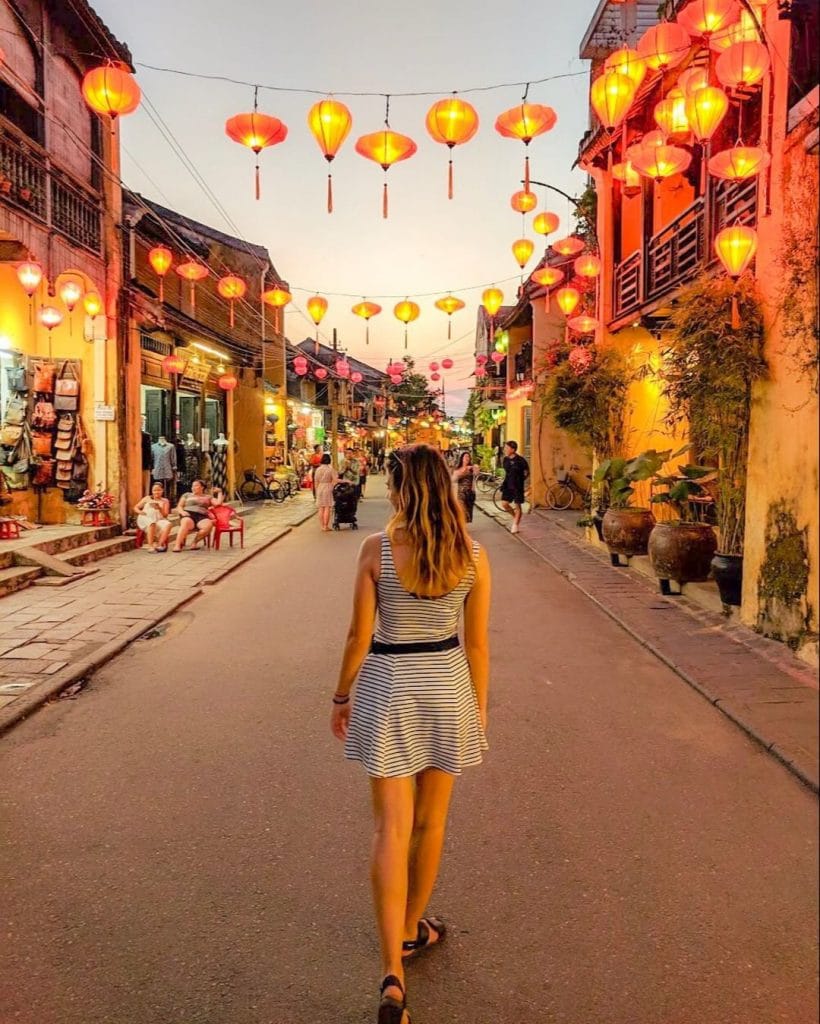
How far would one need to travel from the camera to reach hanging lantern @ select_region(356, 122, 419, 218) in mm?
9758

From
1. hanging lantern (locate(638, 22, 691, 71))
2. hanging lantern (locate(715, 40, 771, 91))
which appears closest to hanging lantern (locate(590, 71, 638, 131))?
hanging lantern (locate(638, 22, 691, 71))

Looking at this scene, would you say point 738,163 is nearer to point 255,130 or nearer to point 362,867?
point 255,130

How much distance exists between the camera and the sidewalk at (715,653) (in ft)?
16.6

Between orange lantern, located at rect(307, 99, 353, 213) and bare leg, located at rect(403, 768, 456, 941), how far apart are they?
Result: 8002 mm

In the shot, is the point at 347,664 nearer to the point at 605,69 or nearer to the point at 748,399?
the point at 748,399

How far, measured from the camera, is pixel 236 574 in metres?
12.1

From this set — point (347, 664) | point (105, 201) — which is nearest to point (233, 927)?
point (347, 664)

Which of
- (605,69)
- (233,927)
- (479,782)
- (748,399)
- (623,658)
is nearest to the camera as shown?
(233,927)

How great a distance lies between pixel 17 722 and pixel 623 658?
5.07 m

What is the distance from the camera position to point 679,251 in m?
11.5

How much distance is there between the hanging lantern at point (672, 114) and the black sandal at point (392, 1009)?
11.3 m

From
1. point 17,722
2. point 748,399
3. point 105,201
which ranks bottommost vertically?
point 17,722

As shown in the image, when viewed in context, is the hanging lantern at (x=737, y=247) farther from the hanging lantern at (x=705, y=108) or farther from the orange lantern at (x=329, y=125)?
the orange lantern at (x=329, y=125)

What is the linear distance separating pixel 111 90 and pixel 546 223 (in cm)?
918
